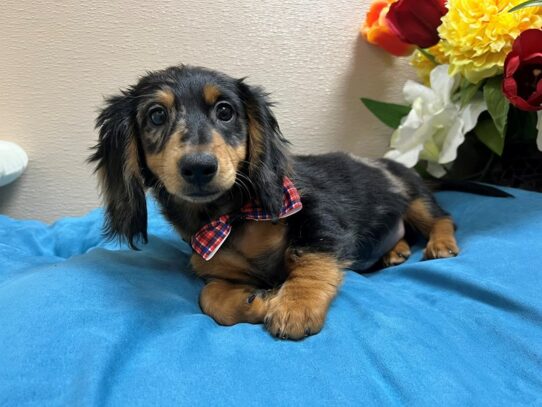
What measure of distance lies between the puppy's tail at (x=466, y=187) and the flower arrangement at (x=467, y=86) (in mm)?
44

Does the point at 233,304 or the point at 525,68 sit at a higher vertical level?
the point at 525,68

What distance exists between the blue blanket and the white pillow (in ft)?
2.26

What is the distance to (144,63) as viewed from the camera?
6.71ft

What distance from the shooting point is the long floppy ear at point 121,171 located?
4.33 feet

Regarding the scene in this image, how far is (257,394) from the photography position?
2.77 ft

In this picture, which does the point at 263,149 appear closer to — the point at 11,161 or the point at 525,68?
the point at 525,68

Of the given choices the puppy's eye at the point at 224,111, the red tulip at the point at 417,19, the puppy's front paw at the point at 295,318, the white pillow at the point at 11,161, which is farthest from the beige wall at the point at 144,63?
the puppy's front paw at the point at 295,318

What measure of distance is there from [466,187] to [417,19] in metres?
0.71

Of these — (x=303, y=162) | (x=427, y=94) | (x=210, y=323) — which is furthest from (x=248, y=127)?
(x=427, y=94)

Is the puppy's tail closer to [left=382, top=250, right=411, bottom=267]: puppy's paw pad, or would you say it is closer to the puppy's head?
[left=382, top=250, right=411, bottom=267]: puppy's paw pad

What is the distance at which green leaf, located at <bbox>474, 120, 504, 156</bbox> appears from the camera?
1.82 metres

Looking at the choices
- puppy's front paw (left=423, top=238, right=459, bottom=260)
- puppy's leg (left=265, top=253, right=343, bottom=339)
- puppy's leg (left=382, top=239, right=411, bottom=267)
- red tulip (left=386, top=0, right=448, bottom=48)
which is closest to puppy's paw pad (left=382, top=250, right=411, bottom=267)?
puppy's leg (left=382, top=239, right=411, bottom=267)

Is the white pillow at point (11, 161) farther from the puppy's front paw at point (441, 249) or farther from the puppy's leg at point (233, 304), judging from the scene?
the puppy's front paw at point (441, 249)

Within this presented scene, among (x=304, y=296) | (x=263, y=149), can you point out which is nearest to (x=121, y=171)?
(x=263, y=149)
